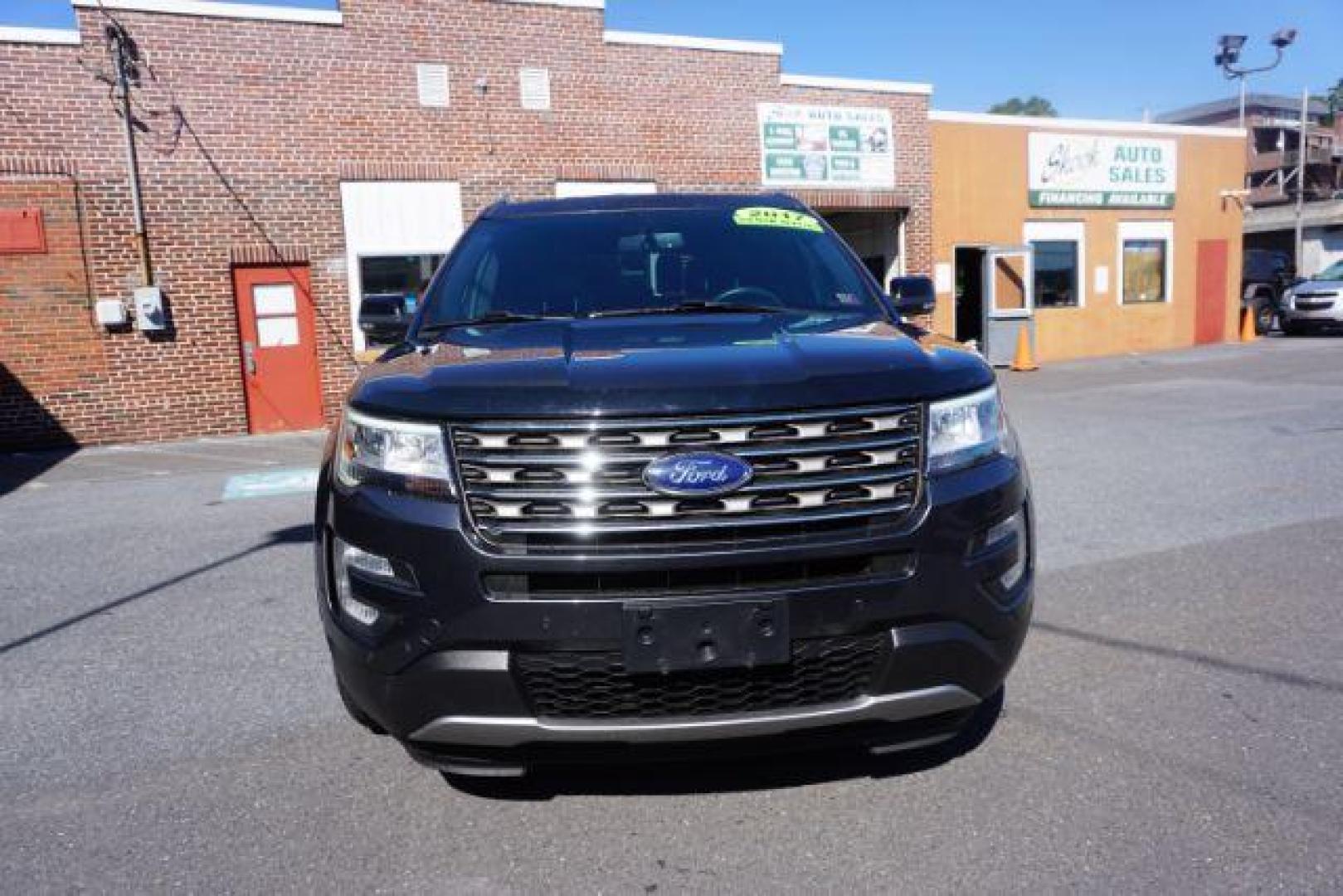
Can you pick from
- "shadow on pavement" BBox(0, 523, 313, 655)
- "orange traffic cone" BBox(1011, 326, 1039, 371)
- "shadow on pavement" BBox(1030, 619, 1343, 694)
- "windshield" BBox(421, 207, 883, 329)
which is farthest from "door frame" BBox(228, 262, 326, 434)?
"orange traffic cone" BBox(1011, 326, 1039, 371)

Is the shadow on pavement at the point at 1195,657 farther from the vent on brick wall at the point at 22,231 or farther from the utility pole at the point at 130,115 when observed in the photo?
the vent on brick wall at the point at 22,231

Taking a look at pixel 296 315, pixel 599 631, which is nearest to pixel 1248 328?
pixel 296 315

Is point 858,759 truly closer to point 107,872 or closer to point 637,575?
point 637,575

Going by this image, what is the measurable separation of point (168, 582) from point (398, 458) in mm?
3656

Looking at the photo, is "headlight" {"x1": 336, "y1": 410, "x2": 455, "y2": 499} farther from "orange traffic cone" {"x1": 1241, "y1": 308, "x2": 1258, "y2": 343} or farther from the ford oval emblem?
"orange traffic cone" {"x1": 1241, "y1": 308, "x2": 1258, "y2": 343}

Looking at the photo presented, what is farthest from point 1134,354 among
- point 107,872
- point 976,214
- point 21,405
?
point 107,872

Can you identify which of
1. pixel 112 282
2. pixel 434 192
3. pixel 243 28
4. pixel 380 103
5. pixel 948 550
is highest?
pixel 243 28

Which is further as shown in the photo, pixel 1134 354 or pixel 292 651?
pixel 1134 354

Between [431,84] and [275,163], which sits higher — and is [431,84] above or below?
above

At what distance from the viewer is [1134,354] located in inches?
798

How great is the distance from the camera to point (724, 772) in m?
2.89

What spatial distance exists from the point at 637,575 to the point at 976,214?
1774 centimetres

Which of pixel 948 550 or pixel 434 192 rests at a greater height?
pixel 434 192

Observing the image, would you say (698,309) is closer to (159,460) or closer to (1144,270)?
(159,460)
